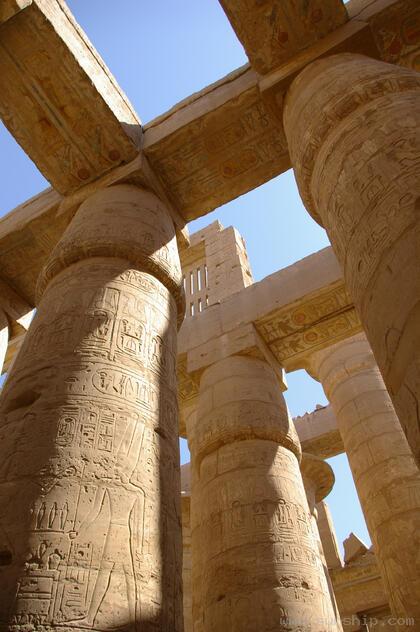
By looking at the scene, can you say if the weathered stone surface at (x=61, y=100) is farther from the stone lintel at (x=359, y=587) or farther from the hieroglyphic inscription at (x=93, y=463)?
the stone lintel at (x=359, y=587)

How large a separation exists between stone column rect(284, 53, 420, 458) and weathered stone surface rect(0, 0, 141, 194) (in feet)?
7.30

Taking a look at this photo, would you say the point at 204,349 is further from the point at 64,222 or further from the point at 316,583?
the point at 316,583

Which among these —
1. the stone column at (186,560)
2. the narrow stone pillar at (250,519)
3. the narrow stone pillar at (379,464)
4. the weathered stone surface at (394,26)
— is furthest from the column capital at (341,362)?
the weathered stone surface at (394,26)

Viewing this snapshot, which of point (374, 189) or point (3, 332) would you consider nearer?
point (374, 189)

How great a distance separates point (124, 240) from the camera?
13.8ft

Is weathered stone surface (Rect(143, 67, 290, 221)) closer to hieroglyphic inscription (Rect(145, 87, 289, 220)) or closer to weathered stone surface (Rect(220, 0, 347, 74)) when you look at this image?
hieroglyphic inscription (Rect(145, 87, 289, 220))

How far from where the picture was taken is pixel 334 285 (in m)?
7.00

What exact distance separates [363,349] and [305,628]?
577cm

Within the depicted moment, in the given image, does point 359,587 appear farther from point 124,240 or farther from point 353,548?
point 124,240

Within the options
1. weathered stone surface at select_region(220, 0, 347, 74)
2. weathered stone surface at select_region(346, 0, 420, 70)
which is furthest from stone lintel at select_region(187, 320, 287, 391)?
weathered stone surface at select_region(346, 0, 420, 70)

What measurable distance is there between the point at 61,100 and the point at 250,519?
4794mm

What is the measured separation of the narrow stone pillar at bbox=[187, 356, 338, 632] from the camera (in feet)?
14.3

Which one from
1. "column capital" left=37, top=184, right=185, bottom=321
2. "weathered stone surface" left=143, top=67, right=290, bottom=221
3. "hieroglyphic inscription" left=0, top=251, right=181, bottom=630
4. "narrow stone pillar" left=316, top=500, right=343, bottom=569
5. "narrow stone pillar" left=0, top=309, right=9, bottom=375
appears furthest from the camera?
"narrow stone pillar" left=316, top=500, right=343, bottom=569

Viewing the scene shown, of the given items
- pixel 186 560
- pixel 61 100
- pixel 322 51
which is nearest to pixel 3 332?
pixel 61 100
